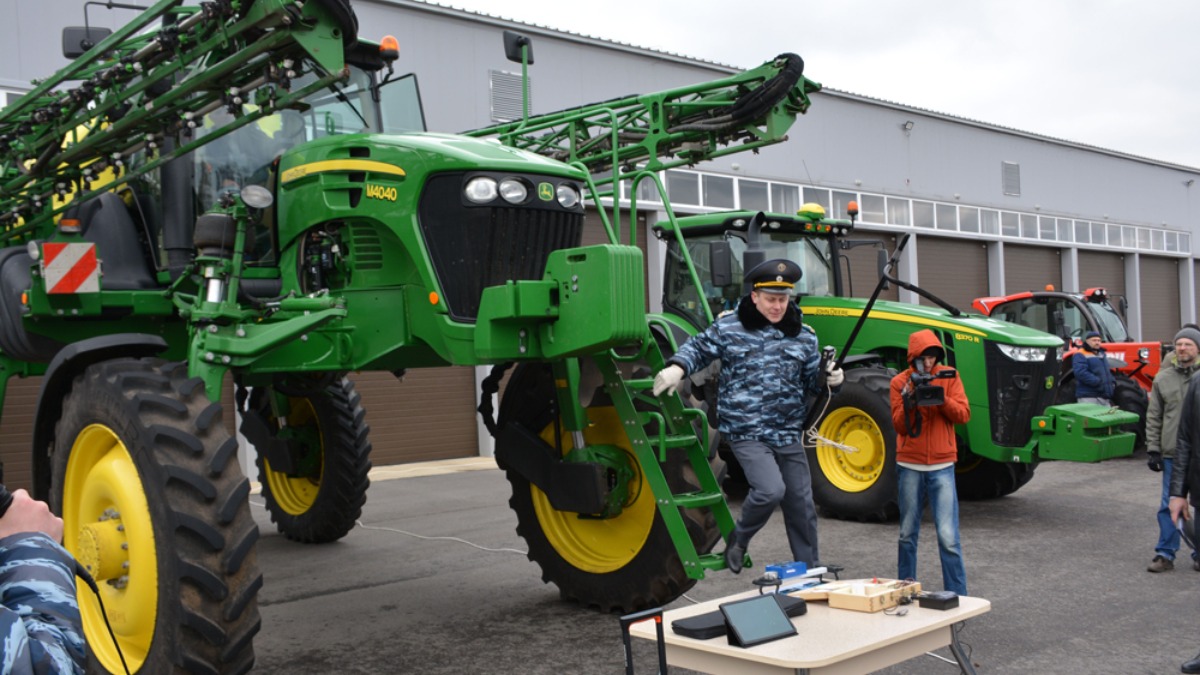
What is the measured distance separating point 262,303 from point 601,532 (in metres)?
Answer: 2.26

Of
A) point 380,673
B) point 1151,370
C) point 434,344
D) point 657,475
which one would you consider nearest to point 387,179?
point 434,344

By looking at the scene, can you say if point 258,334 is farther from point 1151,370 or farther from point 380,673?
point 1151,370

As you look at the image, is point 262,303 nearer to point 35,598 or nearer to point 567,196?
point 567,196

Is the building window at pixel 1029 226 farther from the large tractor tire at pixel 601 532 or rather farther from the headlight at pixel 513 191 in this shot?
the headlight at pixel 513 191

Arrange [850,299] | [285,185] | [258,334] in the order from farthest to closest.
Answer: [850,299]
[285,185]
[258,334]

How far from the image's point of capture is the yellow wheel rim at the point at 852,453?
8938 mm

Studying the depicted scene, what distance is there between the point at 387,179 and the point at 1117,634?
4352 mm

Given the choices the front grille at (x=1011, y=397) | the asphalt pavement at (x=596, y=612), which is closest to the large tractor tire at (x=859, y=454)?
the asphalt pavement at (x=596, y=612)

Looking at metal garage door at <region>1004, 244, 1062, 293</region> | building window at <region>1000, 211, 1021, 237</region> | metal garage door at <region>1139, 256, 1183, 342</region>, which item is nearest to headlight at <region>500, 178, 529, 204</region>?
metal garage door at <region>1004, 244, 1062, 293</region>

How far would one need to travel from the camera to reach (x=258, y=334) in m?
4.97

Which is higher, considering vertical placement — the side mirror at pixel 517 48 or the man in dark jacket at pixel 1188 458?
the side mirror at pixel 517 48

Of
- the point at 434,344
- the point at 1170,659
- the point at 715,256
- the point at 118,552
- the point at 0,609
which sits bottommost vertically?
the point at 1170,659

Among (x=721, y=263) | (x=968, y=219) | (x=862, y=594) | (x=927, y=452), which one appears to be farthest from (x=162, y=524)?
(x=968, y=219)

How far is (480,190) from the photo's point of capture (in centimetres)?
496
